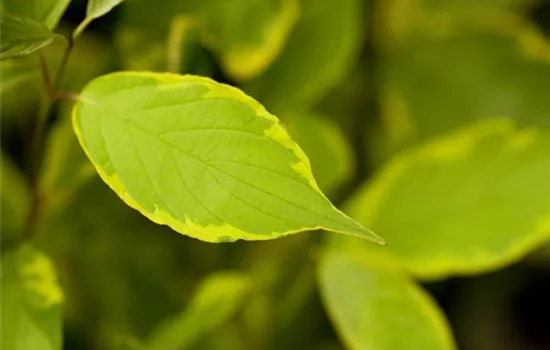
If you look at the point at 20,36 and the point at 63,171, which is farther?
the point at 63,171

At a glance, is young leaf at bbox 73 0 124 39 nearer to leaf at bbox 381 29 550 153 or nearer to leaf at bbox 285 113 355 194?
leaf at bbox 285 113 355 194

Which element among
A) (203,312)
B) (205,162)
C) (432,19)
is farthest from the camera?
(432,19)

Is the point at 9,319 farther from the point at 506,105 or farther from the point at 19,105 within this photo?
the point at 506,105

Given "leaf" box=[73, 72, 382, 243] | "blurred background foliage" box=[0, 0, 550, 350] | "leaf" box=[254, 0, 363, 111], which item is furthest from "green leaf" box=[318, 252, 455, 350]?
→ "leaf" box=[73, 72, 382, 243]

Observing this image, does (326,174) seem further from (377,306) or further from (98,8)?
(98,8)

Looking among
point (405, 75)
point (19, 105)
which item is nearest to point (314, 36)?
point (405, 75)

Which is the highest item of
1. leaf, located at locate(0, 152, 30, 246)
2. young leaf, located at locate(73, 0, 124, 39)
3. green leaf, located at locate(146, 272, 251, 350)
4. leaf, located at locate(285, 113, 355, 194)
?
young leaf, located at locate(73, 0, 124, 39)

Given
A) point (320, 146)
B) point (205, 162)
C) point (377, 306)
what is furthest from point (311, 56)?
point (205, 162)
